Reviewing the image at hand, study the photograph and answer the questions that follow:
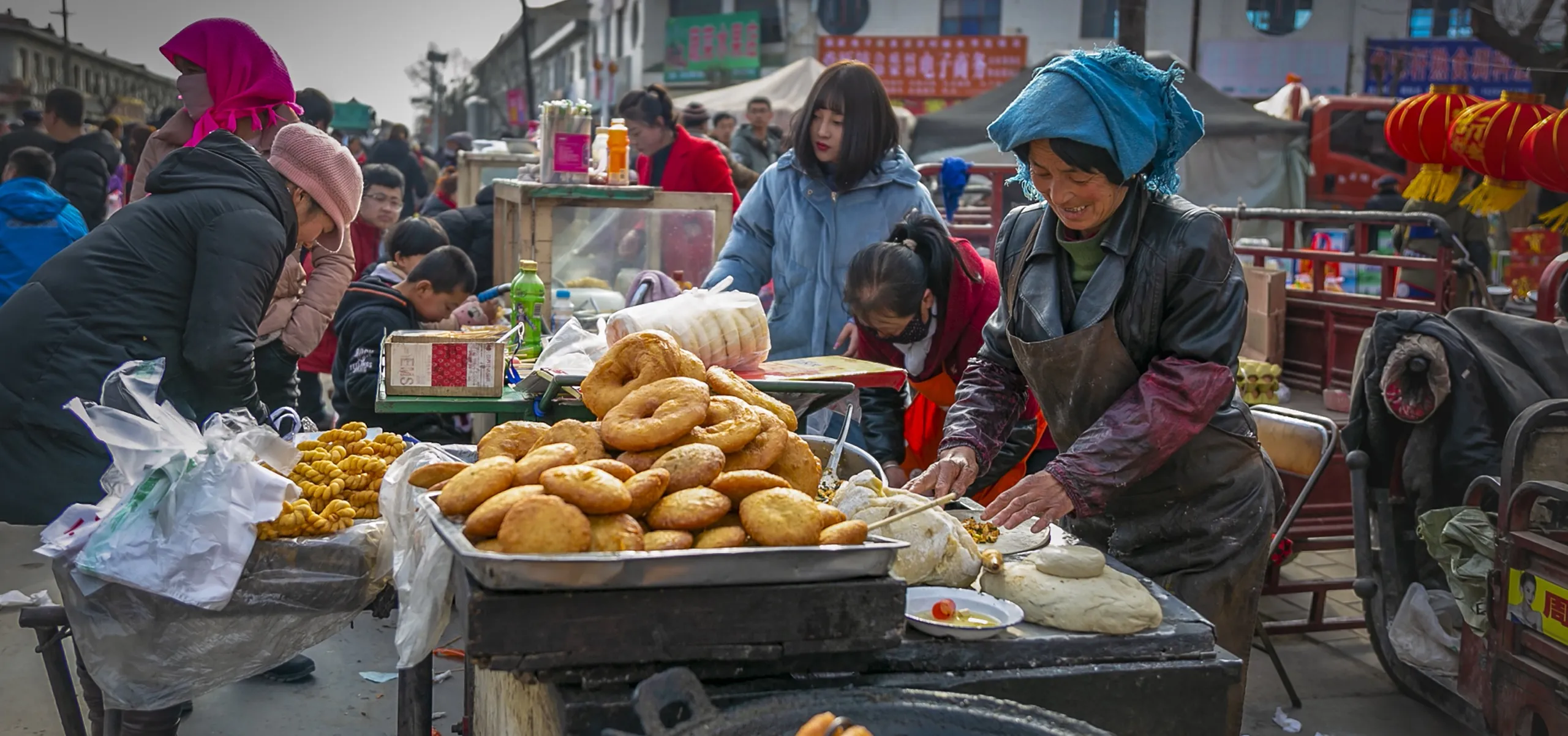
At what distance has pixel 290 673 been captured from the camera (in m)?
4.07

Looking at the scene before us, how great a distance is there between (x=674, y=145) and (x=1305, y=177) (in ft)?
47.8

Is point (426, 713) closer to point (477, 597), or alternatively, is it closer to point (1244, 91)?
point (477, 597)

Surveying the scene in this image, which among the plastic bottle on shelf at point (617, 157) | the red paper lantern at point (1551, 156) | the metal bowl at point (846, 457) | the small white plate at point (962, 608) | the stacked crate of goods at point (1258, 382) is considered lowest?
the stacked crate of goods at point (1258, 382)

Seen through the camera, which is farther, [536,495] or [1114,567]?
[1114,567]

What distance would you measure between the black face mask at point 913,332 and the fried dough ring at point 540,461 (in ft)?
5.81

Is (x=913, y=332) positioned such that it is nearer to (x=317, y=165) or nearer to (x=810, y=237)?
(x=810, y=237)

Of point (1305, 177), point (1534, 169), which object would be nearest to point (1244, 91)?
point (1305, 177)

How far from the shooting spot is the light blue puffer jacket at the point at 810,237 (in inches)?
173

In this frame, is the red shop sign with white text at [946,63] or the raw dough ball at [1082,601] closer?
the raw dough ball at [1082,601]

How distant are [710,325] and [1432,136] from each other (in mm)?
6312

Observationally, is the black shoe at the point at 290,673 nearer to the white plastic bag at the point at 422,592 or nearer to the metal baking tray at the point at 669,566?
the white plastic bag at the point at 422,592

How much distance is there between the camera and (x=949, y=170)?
7668 millimetres

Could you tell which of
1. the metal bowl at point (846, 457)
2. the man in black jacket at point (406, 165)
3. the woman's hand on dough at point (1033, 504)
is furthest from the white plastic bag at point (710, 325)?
the man in black jacket at point (406, 165)

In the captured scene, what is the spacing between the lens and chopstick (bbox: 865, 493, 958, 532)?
1.83 metres
